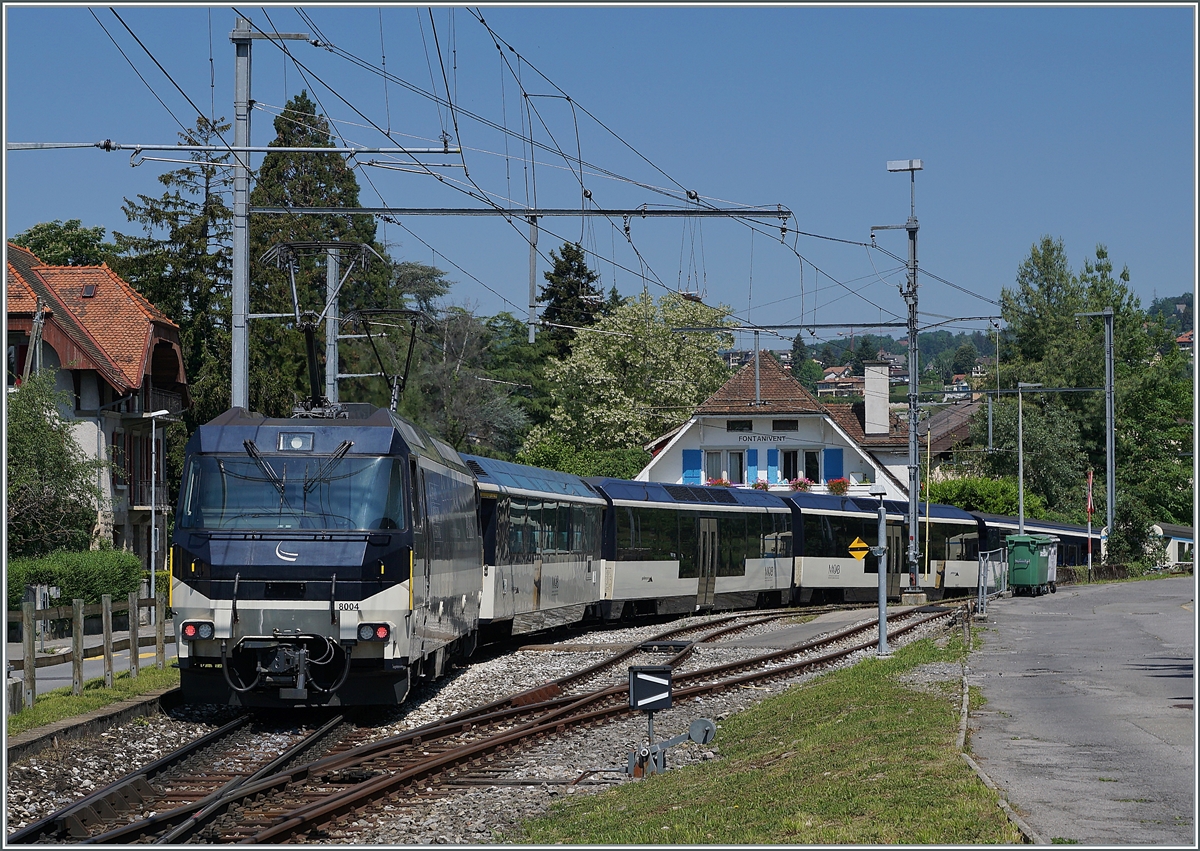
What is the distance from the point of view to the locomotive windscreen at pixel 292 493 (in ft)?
51.1

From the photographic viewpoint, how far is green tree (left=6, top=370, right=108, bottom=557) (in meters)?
37.3

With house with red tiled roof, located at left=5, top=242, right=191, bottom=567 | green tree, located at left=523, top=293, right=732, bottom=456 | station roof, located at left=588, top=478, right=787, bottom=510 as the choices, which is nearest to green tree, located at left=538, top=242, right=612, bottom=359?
green tree, located at left=523, top=293, right=732, bottom=456

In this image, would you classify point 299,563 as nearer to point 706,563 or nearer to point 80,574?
point 706,563

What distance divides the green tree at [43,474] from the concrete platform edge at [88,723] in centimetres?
2152

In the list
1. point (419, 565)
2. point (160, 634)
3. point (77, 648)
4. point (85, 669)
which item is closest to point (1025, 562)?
point (85, 669)

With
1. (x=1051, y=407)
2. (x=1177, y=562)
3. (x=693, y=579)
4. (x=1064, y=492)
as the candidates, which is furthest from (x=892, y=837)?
(x=1177, y=562)

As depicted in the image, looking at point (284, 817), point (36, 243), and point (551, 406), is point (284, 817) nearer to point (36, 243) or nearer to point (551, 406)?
point (36, 243)

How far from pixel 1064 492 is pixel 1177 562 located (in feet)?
52.0

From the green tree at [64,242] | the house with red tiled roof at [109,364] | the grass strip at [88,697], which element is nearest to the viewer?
the grass strip at [88,697]

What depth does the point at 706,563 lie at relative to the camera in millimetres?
36375

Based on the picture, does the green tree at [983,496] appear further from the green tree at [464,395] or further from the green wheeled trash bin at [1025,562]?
the green tree at [464,395]

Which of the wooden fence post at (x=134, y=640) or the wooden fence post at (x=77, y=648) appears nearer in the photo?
the wooden fence post at (x=77, y=648)

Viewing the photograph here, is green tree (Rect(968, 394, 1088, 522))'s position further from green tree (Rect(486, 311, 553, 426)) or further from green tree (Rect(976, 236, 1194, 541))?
green tree (Rect(486, 311, 553, 426))

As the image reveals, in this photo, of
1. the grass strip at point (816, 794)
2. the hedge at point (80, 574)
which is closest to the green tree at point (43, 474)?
the hedge at point (80, 574)
